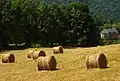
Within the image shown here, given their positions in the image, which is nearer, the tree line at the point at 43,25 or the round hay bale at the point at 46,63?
the round hay bale at the point at 46,63

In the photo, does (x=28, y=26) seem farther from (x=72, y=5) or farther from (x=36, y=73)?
(x=36, y=73)

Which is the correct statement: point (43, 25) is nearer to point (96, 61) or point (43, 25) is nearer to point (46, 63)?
point (46, 63)

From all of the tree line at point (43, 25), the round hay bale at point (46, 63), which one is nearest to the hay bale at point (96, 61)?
the round hay bale at point (46, 63)

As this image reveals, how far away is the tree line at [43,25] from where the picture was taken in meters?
75.6

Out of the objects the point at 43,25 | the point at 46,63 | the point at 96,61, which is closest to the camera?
the point at 96,61

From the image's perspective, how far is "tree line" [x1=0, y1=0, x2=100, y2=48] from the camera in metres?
75.6

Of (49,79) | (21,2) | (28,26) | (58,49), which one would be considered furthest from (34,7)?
(49,79)

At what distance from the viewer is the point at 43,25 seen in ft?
274

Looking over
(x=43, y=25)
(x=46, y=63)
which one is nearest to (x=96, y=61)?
(x=46, y=63)

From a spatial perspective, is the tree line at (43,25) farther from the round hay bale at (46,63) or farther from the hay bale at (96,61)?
the hay bale at (96,61)

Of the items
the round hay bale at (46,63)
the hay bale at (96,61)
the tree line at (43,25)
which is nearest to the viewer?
the hay bale at (96,61)

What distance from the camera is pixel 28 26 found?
80.6m

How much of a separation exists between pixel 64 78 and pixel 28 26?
60149 mm

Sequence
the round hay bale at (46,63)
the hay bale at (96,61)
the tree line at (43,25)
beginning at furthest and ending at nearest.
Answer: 1. the tree line at (43,25)
2. the round hay bale at (46,63)
3. the hay bale at (96,61)
